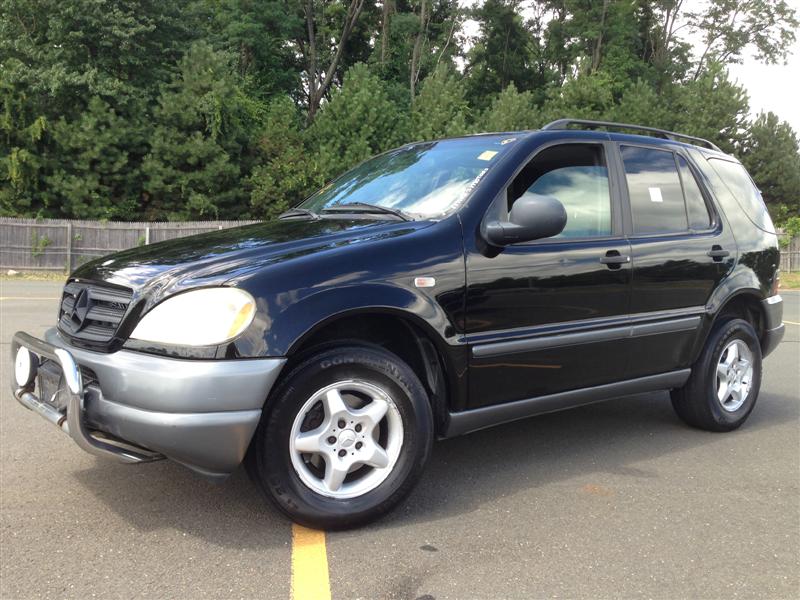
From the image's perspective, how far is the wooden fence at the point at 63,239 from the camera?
79.6 ft

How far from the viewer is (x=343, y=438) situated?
3178 mm

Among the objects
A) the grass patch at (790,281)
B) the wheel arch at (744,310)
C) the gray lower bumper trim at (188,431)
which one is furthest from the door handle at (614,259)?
the grass patch at (790,281)

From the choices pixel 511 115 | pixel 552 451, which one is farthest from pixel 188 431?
pixel 511 115

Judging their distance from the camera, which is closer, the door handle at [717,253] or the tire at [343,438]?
the tire at [343,438]

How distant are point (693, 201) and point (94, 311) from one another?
142 inches

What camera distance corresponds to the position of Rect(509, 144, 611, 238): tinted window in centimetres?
399

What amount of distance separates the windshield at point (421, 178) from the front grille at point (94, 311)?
1429 mm

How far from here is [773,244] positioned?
17.4 ft

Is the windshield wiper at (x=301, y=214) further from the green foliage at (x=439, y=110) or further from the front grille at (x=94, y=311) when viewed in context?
the green foliage at (x=439, y=110)

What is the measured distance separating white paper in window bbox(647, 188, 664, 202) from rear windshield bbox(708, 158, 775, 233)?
777mm

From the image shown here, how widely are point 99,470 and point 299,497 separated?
4.62ft

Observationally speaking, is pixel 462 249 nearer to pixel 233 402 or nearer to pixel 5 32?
pixel 233 402

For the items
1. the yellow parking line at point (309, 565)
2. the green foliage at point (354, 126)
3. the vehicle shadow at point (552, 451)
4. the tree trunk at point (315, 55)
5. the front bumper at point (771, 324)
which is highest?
the tree trunk at point (315, 55)

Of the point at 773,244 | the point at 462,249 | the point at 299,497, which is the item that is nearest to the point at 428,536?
the point at 299,497
